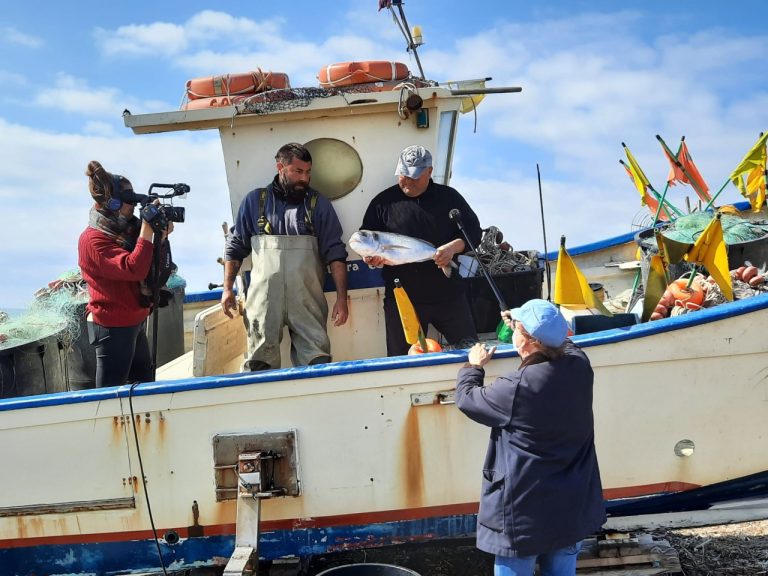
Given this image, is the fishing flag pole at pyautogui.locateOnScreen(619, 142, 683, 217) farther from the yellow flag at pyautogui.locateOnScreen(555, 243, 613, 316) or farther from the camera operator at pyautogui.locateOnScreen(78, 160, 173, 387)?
the camera operator at pyautogui.locateOnScreen(78, 160, 173, 387)

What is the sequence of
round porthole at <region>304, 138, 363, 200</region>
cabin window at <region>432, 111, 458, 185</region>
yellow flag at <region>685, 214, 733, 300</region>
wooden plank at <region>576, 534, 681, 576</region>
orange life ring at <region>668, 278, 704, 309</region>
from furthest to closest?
cabin window at <region>432, 111, 458, 185</region>
round porthole at <region>304, 138, 363, 200</region>
orange life ring at <region>668, 278, 704, 309</region>
yellow flag at <region>685, 214, 733, 300</region>
wooden plank at <region>576, 534, 681, 576</region>

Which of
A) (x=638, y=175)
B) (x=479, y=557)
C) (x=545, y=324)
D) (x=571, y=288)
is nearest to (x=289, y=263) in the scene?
(x=571, y=288)

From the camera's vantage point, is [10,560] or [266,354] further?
[266,354]

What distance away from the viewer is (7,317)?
199 inches

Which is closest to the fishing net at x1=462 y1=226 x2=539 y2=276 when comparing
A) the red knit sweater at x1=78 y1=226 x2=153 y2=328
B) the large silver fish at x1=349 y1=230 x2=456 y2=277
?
the large silver fish at x1=349 y1=230 x2=456 y2=277

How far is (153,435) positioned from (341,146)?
2.22 metres

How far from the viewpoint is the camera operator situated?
13.2ft

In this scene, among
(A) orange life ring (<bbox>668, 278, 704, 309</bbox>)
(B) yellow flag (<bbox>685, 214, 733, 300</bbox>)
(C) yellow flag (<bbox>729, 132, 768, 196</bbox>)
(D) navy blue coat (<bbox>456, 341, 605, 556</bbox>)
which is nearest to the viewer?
(D) navy blue coat (<bbox>456, 341, 605, 556</bbox>)

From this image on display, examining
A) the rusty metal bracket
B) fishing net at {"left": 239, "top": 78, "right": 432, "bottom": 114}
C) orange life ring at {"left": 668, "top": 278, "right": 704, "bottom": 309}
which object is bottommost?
the rusty metal bracket

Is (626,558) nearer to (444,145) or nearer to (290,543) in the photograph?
(290,543)

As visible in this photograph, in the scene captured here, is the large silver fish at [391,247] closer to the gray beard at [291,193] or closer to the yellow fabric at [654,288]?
the gray beard at [291,193]

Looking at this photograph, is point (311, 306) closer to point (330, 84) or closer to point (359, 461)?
point (359, 461)

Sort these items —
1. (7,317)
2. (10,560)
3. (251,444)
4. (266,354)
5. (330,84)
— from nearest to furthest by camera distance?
(251,444), (10,560), (266,354), (330,84), (7,317)

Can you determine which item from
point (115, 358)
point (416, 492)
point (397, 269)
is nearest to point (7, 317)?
point (115, 358)
